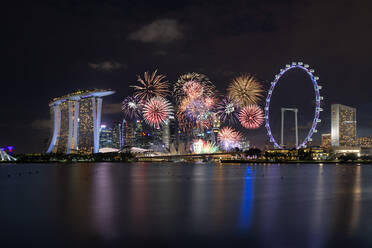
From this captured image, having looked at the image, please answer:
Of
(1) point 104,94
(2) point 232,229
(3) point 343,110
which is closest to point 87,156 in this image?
(1) point 104,94

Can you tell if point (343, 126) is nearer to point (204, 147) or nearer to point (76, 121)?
point (204, 147)

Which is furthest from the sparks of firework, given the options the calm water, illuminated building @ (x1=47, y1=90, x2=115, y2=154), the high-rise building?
the calm water

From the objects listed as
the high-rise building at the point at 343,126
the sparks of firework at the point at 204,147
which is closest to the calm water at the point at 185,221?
the sparks of firework at the point at 204,147

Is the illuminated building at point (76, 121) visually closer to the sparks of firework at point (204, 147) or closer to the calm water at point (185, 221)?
the sparks of firework at point (204, 147)

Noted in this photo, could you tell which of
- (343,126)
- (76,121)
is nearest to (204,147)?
(76,121)

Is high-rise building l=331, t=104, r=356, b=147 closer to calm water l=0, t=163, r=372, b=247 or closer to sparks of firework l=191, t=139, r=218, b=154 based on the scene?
sparks of firework l=191, t=139, r=218, b=154

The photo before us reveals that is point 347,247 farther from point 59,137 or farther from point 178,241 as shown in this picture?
point 59,137
